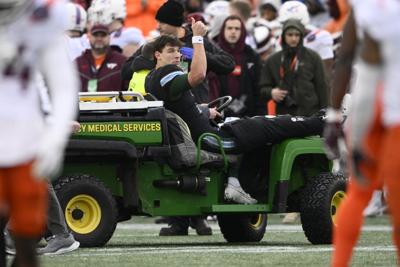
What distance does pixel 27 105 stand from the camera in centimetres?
653

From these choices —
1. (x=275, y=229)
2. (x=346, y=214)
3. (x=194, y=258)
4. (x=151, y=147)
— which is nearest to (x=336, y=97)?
(x=346, y=214)

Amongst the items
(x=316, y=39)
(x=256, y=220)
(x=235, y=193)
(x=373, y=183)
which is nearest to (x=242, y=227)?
(x=256, y=220)

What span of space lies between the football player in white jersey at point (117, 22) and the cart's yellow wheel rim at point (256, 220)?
4229 mm

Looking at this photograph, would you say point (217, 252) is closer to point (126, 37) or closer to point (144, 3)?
point (126, 37)

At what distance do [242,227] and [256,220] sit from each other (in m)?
0.31

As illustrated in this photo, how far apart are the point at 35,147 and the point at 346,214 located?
1.61 m

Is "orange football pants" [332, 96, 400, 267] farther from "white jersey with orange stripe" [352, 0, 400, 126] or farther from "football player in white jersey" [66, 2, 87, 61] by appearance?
"football player in white jersey" [66, 2, 87, 61]

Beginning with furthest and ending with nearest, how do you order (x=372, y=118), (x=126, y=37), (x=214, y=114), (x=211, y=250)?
1. (x=126, y=37)
2. (x=214, y=114)
3. (x=211, y=250)
4. (x=372, y=118)

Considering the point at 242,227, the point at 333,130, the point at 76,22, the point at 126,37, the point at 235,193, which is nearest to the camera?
the point at 333,130

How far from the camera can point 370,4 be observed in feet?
22.0

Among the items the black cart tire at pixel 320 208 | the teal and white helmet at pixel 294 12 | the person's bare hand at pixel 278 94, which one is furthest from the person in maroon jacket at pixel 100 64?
the black cart tire at pixel 320 208

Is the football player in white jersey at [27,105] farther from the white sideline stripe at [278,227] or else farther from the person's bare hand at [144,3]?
the person's bare hand at [144,3]

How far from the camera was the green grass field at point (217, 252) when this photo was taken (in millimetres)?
10062

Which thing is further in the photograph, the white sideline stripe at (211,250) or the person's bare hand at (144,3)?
the person's bare hand at (144,3)
